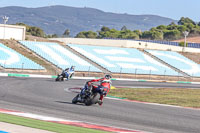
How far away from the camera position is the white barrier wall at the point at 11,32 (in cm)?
6253

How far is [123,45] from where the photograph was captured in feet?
247

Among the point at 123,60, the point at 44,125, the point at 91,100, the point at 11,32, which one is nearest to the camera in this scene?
the point at 44,125

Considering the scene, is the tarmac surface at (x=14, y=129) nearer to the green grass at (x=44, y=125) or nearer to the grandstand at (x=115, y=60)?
the green grass at (x=44, y=125)

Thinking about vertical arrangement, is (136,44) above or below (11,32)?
below

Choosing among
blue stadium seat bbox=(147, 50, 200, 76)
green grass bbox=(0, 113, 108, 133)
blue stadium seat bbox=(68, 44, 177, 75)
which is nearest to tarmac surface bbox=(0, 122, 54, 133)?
green grass bbox=(0, 113, 108, 133)

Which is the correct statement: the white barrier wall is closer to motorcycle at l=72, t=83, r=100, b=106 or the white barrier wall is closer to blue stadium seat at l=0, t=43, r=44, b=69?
blue stadium seat at l=0, t=43, r=44, b=69

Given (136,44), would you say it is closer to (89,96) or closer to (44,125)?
(89,96)

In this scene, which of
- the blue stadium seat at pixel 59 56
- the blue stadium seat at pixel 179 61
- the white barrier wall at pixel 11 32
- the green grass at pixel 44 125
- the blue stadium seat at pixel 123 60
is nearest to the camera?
the green grass at pixel 44 125

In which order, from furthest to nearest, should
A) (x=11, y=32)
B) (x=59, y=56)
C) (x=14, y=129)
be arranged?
(x=11, y=32), (x=59, y=56), (x=14, y=129)

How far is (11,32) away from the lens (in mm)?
63594

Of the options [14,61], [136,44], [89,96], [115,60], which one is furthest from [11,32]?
[89,96]

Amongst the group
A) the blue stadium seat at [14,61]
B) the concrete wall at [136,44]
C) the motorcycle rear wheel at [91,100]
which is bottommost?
the motorcycle rear wheel at [91,100]

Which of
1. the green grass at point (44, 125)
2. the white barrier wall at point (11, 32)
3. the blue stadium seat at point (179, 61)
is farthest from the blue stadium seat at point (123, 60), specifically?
the green grass at point (44, 125)

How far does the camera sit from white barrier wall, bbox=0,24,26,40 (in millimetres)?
62531
